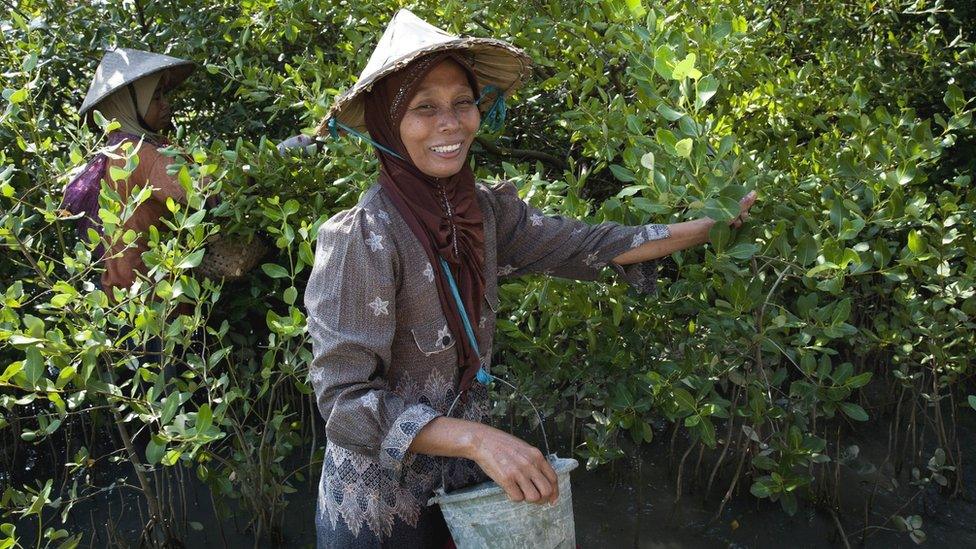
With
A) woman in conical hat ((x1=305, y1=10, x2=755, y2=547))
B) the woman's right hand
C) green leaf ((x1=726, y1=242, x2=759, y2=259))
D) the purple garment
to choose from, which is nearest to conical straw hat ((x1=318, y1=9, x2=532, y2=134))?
woman in conical hat ((x1=305, y1=10, x2=755, y2=547))

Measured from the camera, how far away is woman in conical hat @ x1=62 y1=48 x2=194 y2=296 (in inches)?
136

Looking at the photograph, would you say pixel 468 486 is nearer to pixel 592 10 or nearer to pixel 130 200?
pixel 130 200

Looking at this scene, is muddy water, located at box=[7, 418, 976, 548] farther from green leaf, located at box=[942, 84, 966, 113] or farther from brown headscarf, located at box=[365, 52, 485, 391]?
brown headscarf, located at box=[365, 52, 485, 391]

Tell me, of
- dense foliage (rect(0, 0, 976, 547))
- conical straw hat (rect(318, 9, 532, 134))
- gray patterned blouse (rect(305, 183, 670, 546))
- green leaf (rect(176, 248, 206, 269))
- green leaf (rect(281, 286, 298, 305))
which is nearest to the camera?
gray patterned blouse (rect(305, 183, 670, 546))

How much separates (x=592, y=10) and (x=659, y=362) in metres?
1.04

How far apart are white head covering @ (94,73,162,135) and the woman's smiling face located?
7.24ft

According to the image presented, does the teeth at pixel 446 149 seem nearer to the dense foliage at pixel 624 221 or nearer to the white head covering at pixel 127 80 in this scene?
the dense foliage at pixel 624 221

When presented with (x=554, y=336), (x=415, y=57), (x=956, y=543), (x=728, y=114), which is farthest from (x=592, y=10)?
(x=956, y=543)

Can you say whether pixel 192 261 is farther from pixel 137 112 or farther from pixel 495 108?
pixel 137 112

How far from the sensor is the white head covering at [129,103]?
3667 mm

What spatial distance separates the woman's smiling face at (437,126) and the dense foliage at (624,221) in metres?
0.41

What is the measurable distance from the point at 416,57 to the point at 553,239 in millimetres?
537

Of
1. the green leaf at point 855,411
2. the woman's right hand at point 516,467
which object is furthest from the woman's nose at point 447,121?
the green leaf at point 855,411

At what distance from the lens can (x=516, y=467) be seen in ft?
4.97
